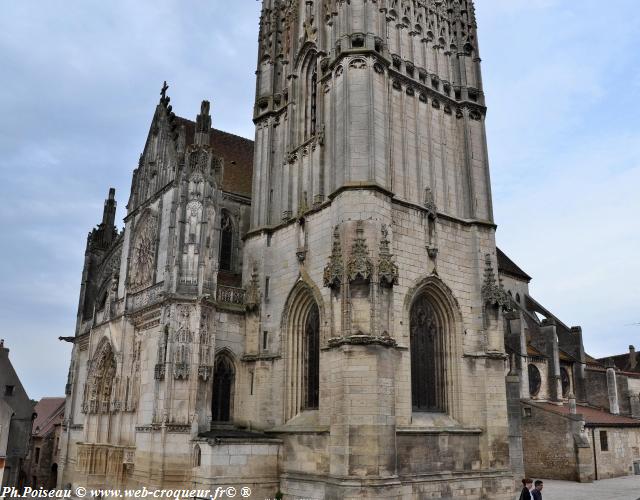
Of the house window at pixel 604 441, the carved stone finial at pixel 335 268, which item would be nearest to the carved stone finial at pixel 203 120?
the carved stone finial at pixel 335 268

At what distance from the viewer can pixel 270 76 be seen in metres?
25.4

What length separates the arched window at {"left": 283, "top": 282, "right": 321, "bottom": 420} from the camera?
65.3 ft

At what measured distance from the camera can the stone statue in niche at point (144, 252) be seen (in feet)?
81.2

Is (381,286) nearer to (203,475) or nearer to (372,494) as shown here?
(372,494)

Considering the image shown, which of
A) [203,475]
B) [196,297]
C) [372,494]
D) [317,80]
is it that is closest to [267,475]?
[203,475]

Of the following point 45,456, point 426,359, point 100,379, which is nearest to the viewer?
point 426,359

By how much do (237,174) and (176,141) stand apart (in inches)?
148

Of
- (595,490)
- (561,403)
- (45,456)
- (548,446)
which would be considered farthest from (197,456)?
(45,456)

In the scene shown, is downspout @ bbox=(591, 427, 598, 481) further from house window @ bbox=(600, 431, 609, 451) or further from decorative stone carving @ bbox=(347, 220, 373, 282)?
decorative stone carving @ bbox=(347, 220, 373, 282)

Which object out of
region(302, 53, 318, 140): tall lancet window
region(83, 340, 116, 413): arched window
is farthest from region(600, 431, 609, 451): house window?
region(83, 340, 116, 413): arched window

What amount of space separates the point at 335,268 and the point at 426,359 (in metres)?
4.64

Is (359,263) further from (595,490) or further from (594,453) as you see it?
(594,453)

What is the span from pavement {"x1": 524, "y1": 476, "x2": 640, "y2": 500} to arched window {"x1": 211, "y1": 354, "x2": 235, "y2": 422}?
11.2 m

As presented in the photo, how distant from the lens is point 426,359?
65.2 ft
